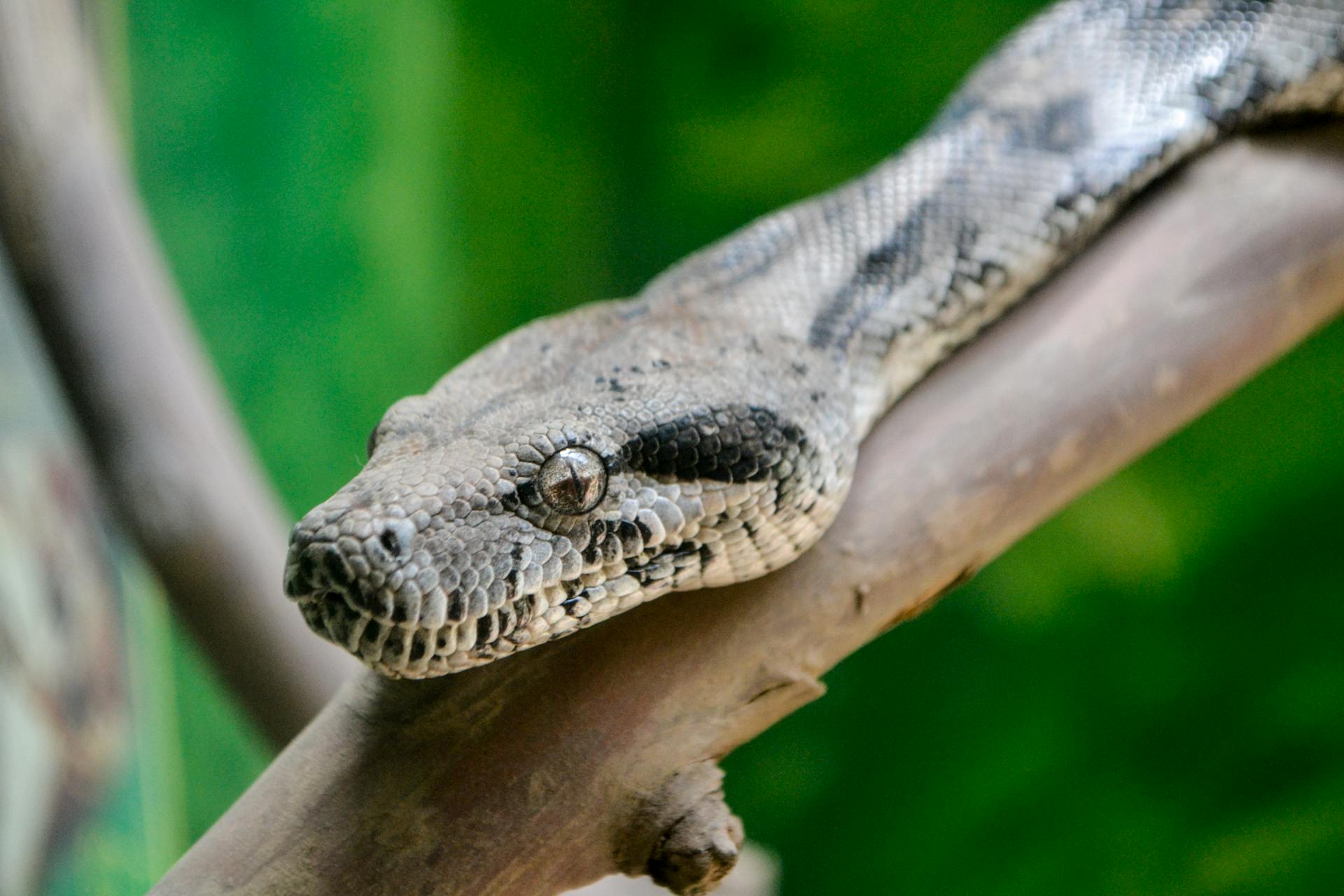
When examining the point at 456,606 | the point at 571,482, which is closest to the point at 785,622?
the point at 571,482

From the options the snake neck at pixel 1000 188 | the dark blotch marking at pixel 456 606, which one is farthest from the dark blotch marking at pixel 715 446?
the dark blotch marking at pixel 456 606

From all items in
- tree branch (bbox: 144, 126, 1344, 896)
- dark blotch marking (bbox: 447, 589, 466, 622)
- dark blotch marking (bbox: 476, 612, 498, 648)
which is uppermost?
dark blotch marking (bbox: 447, 589, 466, 622)

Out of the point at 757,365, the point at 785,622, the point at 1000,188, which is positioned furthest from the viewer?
the point at 1000,188

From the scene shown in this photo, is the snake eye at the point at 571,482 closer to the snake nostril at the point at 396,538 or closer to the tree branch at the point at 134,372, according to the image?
the snake nostril at the point at 396,538

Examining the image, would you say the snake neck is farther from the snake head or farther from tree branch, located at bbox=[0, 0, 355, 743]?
tree branch, located at bbox=[0, 0, 355, 743]

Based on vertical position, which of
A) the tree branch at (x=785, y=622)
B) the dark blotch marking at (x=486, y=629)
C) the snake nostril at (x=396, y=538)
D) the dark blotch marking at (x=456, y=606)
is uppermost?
the snake nostril at (x=396, y=538)

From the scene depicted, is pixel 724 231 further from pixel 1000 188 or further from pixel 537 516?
pixel 537 516

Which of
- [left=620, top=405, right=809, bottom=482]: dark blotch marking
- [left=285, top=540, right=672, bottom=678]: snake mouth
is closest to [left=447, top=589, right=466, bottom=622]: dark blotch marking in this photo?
[left=285, top=540, right=672, bottom=678]: snake mouth

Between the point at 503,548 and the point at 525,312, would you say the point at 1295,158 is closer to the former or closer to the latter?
the point at 503,548
